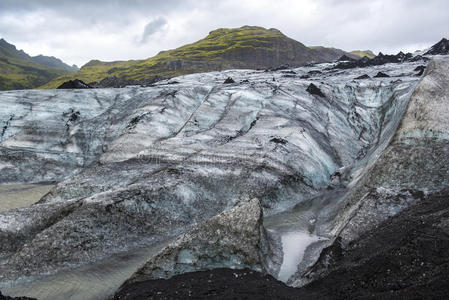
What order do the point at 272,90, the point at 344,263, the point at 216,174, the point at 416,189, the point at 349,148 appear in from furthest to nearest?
the point at 272,90 < the point at 349,148 < the point at 216,174 < the point at 416,189 < the point at 344,263

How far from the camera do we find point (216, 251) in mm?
11047

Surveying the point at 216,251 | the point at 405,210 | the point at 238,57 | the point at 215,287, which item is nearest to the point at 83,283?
the point at 216,251

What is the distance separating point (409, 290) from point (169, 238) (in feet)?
32.0

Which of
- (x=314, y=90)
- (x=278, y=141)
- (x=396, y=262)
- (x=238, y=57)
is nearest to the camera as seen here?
(x=396, y=262)

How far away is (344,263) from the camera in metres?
9.92

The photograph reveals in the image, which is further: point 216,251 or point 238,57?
point 238,57

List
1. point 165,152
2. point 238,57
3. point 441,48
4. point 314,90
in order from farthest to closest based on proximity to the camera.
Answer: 1. point 238,57
2. point 441,48
3. point 314,90
4. point 165,152

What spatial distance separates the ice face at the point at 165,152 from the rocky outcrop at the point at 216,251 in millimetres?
3209

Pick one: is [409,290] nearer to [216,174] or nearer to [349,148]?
[216,174]

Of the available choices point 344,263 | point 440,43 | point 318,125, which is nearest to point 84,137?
point 318,125

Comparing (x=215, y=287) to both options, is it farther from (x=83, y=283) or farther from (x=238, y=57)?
(x=238, y=57)

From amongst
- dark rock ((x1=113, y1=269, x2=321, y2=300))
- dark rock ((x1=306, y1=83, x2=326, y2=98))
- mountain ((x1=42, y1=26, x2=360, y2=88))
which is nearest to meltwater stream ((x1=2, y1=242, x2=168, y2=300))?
dark rock ((x1=113, y1=269, x2=321, y2=300))

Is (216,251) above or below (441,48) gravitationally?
below

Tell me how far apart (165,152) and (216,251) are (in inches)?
421
